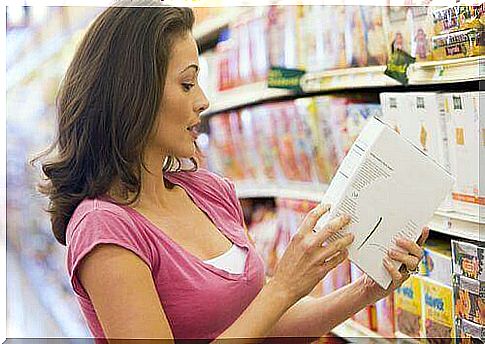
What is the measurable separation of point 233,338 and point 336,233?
281mm

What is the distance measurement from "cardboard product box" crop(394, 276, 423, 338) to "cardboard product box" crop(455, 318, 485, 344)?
0.16 metres

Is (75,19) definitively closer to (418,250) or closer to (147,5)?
(147,5)

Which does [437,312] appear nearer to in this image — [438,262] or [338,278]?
[438,262]

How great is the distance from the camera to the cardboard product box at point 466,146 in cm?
192

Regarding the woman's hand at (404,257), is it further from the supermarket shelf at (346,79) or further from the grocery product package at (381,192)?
the supermarket shelf at (346,79)

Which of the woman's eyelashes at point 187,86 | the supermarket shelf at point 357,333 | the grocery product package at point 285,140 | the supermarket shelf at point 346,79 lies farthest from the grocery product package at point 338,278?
the woman's eyelashes at point 187,86

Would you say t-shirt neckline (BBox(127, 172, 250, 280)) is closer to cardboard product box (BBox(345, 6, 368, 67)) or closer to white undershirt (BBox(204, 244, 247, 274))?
white undershirt (BBox(204, 244, 247, 274))

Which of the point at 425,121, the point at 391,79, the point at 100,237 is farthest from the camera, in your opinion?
the point at 391,79

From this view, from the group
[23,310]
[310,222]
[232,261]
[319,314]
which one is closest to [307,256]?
[310,222]

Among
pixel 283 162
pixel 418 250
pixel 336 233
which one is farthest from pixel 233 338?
pixel 283 162

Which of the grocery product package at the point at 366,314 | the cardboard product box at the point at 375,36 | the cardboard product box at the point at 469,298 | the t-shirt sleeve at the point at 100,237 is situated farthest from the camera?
the grocery product package at the point at 366,314

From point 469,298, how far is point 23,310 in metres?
1.22

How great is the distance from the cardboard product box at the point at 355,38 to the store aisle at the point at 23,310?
1.07 metres

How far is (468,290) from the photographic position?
2.01 meters
